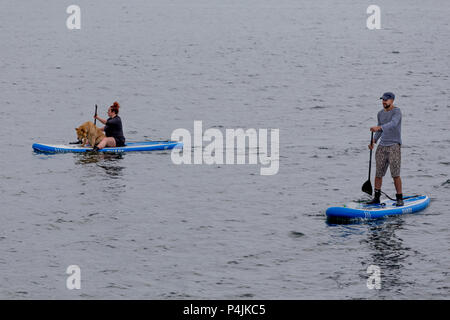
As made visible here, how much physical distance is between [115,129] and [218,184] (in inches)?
199

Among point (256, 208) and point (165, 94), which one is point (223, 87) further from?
point (256, 208)

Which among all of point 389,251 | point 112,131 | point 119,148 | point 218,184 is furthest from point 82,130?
point 389,251

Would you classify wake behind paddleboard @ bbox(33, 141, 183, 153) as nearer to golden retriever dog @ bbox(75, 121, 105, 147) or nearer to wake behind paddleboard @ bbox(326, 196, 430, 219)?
golden retriever dog @ bbox(75, 121, 105, 147)

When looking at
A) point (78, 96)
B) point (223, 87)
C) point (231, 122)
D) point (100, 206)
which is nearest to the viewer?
point (100, 206)

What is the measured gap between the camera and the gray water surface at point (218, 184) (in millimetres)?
17031

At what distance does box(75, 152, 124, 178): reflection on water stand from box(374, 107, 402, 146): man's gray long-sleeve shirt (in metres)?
9.17

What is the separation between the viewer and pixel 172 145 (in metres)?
30.1

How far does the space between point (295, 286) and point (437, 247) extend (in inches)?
162

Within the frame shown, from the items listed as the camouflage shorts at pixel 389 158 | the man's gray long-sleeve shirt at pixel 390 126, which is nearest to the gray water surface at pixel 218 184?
the camouflage shorts at pixel 389 158

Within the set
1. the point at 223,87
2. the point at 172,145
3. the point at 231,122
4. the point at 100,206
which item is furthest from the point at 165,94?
the point at 100,206

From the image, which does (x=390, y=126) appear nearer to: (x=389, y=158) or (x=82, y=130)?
(x=389, y=158)

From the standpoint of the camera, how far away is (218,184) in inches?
995
